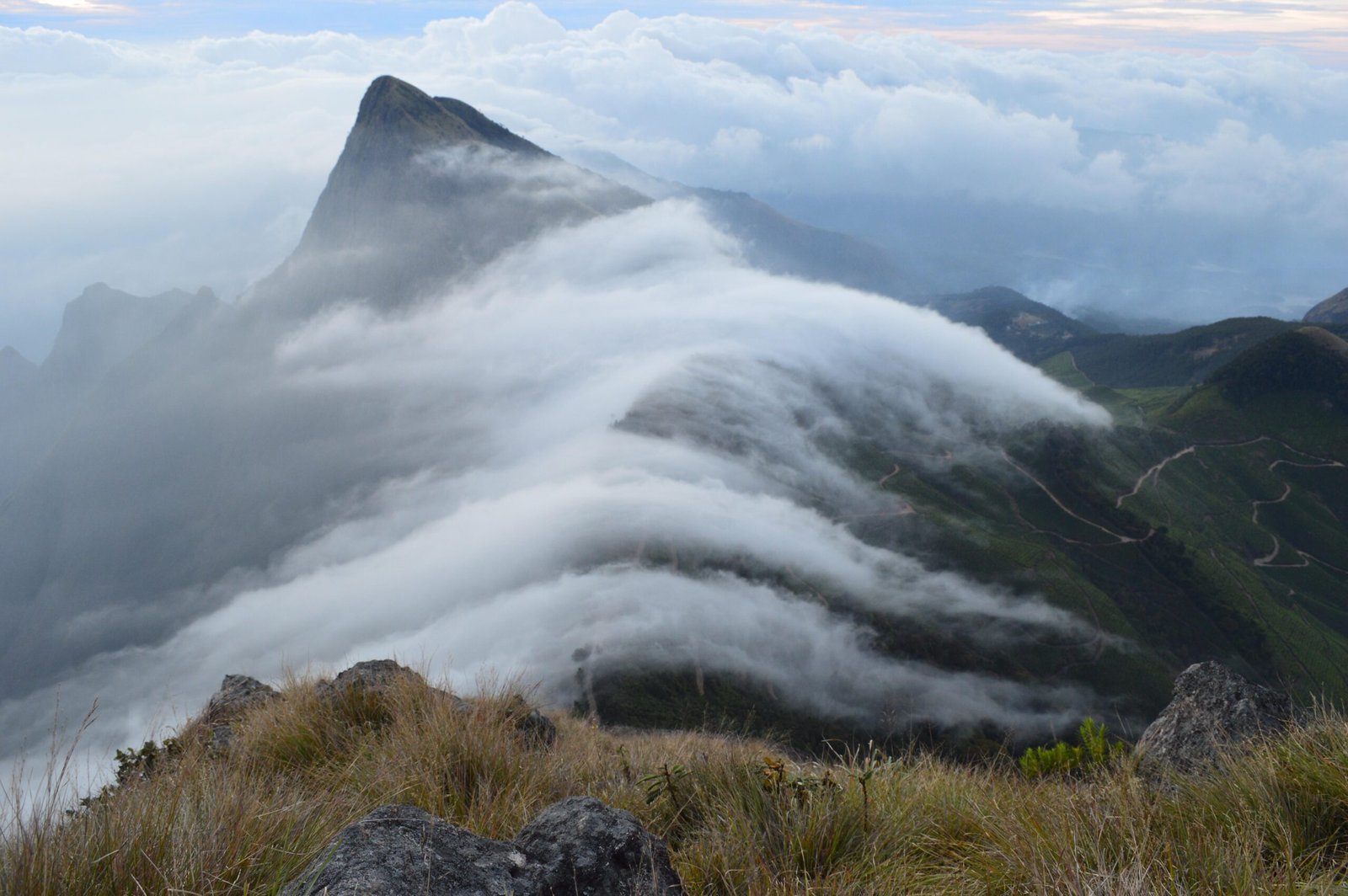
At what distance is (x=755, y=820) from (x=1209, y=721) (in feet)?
20.0

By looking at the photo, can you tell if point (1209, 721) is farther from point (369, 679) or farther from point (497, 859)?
point (369, 679)

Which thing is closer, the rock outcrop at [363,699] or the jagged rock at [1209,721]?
the jagged rock at [1209,721]

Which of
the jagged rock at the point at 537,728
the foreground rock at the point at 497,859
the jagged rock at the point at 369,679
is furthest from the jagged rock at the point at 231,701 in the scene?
the foreground rock at the point at 497,859

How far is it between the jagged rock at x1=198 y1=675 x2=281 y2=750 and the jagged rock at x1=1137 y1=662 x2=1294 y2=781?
11049 mm

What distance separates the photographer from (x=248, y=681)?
512 inches

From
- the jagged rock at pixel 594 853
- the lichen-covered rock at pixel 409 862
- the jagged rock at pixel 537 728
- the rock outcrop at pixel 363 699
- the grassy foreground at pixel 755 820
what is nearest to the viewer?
the lichen-covered rock at pixel 409 862

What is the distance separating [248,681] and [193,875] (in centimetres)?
999

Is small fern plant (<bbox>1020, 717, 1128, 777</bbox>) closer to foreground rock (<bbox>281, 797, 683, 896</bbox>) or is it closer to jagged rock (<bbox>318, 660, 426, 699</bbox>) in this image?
foreground rock (<bbox>281, 797, 683, 896</bbox>)

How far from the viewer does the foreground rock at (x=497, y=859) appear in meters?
3.89

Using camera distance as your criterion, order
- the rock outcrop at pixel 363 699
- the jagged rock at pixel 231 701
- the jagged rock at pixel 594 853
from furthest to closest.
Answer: the jagged rock at pixel 231 701
the rock outcrop at pixel 363 699
the jagged rock at pixel 594 853

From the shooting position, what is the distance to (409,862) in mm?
3998

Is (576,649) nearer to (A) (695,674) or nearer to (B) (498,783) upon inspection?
(A) (695,674)

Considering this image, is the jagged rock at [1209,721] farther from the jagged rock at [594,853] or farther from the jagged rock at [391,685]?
the jagged rock at [391,685]

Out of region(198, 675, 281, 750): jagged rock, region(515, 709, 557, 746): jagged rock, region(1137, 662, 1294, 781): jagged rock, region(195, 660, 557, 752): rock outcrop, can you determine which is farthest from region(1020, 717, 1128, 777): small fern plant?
region(198, 675, 281, 750): jagged rock
